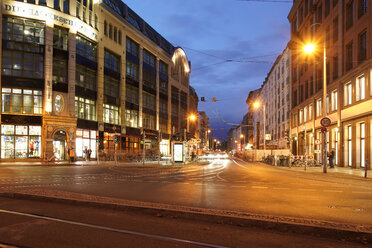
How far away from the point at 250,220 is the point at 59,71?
36622mm

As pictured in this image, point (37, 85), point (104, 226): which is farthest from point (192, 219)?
point (37, 85)

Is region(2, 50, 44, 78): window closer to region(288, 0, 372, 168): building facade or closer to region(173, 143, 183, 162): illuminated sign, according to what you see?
region(173, 143, 183, 162): illuminated sign

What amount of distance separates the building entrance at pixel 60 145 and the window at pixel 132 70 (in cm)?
1689

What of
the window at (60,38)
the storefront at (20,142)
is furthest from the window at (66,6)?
the storefront at (20,142)

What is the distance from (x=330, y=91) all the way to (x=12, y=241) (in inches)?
1347

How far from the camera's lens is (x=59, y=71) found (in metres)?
38.5

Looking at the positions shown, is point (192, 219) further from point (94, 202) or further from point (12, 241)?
point (12, 241)

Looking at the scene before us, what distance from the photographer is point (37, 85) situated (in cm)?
3650

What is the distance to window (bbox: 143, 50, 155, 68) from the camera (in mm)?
57016

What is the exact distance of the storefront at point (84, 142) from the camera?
40656 mm

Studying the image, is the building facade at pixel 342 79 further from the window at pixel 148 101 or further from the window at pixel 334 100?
the window at pixel 148 101

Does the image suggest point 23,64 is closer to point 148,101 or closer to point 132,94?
point 132,94

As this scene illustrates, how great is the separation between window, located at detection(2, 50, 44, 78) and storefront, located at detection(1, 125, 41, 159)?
19.2 ft

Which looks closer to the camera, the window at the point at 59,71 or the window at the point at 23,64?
the window at the point at 23,64
